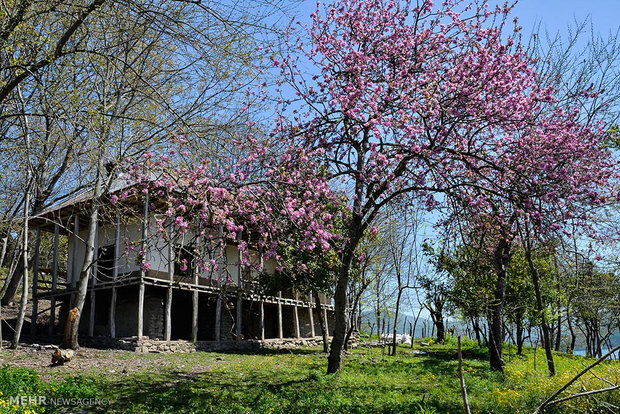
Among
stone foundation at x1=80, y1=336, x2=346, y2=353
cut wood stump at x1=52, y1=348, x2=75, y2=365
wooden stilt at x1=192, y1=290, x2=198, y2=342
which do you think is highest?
wooden stilt at x1=192, y1=290, x2=198, y2=342

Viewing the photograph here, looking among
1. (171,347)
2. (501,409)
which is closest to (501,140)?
(501,409)

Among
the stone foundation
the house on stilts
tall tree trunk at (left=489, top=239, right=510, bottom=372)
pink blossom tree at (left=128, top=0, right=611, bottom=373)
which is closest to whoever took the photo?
pink blossom tree at (left=128, top=0, right=611, bottom=373)

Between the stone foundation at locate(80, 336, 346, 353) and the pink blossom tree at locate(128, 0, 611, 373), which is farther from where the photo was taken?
the stone foundation at locate(80, 336, 346, 353)

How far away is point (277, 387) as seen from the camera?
32.6 ft

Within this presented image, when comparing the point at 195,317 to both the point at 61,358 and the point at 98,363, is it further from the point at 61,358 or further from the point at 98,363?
the point at 61,358

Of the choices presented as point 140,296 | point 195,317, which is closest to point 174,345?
point 195,317

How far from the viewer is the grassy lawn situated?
8.02 meters

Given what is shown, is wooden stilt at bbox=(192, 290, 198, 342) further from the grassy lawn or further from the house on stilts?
the grassy lawn

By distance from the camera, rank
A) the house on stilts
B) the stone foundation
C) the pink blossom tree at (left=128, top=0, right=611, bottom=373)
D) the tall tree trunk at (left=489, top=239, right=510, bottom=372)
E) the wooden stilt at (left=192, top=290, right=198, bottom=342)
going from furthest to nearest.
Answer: the wooden stilt at (left=192, top=290, right=198, bottom=342)
the house on stilts
the stone foundation
the tall tree trunk at (left=489, top=239, right=510, bottom=372)
the pink blossom tree at (left=128, top=0, right=611, bottom=373)

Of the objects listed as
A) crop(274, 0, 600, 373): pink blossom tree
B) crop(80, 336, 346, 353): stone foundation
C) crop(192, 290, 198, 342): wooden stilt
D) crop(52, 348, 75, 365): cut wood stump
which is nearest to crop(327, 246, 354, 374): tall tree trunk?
crop(274, 0, 600, 373): pink blossom tree

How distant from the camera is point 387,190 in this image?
1010cm

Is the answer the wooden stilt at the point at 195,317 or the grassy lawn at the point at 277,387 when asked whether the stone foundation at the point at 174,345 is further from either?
the grassy lawn at the point at 277,387

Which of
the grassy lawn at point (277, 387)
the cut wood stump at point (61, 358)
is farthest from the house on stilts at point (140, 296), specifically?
the cut wood stump at point (61, 358)

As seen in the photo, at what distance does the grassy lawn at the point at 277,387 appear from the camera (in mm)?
8016
